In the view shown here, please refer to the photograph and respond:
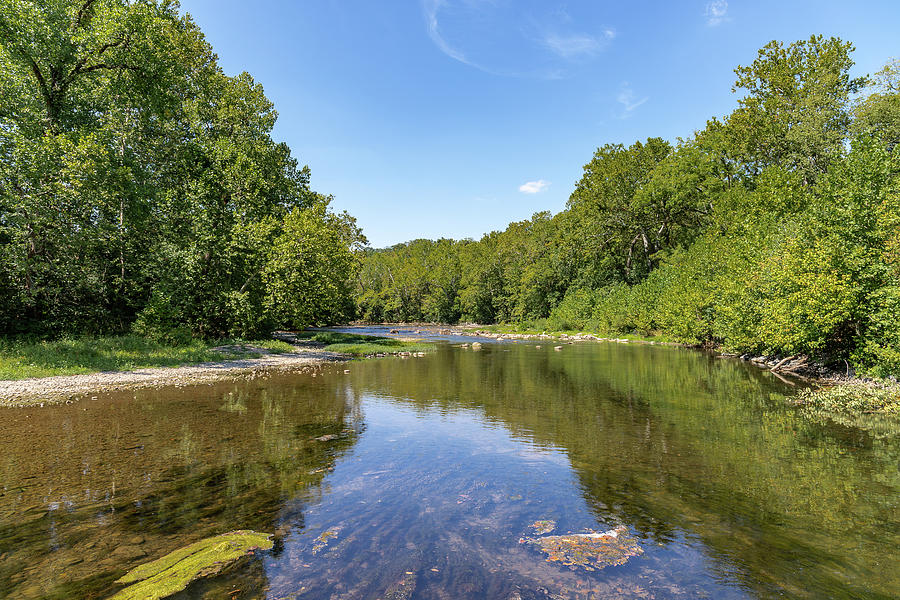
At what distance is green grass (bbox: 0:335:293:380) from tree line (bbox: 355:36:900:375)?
1483 inches

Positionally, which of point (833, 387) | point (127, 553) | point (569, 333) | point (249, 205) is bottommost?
point (569, 333)

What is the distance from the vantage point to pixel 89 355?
25.3 metres

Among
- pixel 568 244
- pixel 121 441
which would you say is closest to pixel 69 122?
pixel 121 441

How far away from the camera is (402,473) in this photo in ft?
36.6

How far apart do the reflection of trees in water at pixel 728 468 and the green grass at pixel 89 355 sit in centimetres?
1427

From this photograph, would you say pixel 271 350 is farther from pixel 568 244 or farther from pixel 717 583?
pixel 568 244

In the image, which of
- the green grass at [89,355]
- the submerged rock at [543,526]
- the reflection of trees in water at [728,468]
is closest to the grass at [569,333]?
the reflection of trees in water at [728,468]

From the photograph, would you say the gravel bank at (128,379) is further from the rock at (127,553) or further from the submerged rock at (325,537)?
the submerged rock at (325,537)

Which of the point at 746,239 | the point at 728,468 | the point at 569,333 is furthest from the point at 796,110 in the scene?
the point at 728,468

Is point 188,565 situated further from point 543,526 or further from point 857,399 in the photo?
point 857,399

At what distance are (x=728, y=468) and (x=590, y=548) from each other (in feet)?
20.4

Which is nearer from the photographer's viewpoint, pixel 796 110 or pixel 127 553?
pixel 127 553

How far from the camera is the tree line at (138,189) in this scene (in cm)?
2528

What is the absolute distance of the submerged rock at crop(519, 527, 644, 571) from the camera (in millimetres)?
6898
